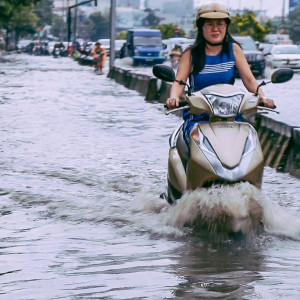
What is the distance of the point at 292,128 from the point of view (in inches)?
490

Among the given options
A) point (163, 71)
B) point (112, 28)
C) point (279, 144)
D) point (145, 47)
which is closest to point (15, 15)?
point (145, 47)

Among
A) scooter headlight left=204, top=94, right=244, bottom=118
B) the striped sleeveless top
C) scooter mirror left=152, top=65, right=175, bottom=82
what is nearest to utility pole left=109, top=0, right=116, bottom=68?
the striped sleeveless top

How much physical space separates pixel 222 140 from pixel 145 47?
189 ft

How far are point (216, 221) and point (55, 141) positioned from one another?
857 centimetres

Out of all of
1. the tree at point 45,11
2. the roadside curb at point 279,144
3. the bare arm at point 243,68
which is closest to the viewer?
the bare arm at point 243,68

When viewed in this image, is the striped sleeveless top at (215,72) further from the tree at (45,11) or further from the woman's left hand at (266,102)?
the tree at (45,11)

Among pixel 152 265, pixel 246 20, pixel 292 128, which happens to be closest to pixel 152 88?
pixel 292 128

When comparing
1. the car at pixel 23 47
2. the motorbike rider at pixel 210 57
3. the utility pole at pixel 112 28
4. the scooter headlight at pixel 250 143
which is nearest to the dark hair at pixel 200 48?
the motorbike rider at pixel 210 57

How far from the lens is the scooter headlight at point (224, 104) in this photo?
7.39 meters

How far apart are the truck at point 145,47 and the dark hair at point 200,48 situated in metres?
56.4

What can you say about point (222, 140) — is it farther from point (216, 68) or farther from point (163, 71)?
point (216, 68)

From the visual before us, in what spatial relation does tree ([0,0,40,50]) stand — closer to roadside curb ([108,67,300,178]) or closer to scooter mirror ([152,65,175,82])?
roadside curb ([108,67,300,178])

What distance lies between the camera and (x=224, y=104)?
24.3 feet

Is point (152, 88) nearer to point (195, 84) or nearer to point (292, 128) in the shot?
point (292, 128)
